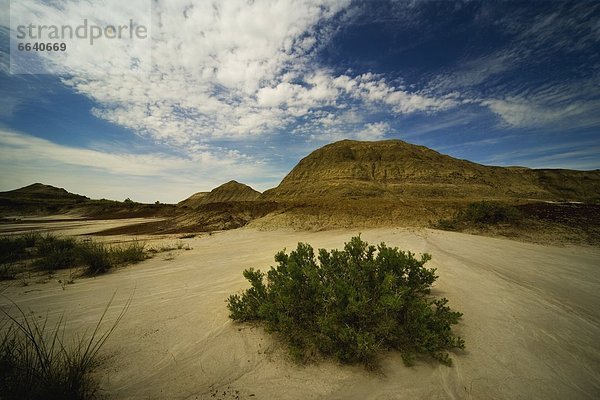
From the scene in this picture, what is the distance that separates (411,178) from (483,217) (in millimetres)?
26262

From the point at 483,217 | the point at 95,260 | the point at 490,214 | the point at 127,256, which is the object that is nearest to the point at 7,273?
the point at 95,260

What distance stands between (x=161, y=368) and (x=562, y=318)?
509cm

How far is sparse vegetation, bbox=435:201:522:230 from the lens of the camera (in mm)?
10153

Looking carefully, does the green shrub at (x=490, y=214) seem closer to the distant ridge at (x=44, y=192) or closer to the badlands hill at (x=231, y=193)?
the badlands hill at (x=231, y=193)

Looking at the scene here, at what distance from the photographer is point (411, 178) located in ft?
116

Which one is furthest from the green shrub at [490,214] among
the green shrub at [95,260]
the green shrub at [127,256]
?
the green shrub at [95,260]

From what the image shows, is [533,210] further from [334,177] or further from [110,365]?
[334,177]

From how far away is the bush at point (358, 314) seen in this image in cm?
255

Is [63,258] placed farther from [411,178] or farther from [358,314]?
[411,178]

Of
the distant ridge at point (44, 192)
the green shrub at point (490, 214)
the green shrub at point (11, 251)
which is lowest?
the green shrub at point (11, 251)

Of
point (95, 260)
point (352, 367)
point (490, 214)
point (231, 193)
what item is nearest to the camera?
point (352, 367)

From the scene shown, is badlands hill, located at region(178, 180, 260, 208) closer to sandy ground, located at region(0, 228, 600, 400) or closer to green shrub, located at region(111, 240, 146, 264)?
green shrub, located at region(111, 240, 146, 264)

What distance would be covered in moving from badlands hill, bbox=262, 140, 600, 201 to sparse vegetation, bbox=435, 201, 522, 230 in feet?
58.0

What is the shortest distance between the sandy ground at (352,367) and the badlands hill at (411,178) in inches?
944
